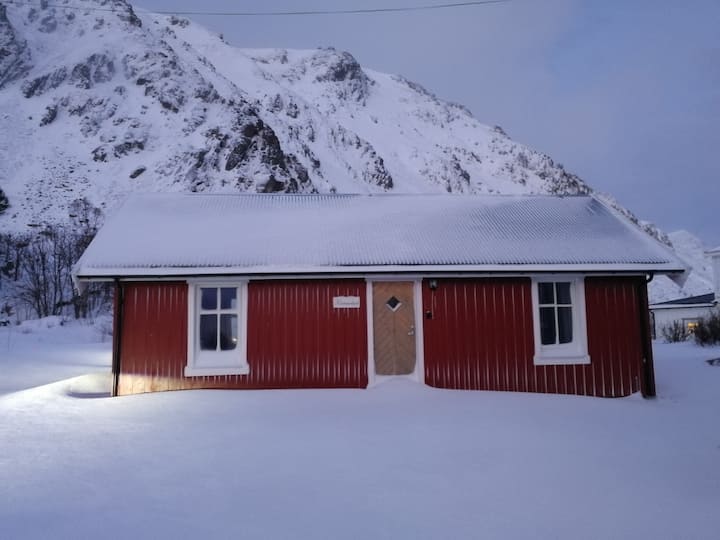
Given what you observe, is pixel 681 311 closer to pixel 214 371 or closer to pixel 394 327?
pixel 394 327

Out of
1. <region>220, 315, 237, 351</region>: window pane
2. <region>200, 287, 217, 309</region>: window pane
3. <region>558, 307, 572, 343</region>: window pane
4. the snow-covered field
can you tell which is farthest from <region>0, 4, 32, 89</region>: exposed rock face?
<region>558, 307, 572, 343</region>: window pane

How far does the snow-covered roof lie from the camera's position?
8.62 metres

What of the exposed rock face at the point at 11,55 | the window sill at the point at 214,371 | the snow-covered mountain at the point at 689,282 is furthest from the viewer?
the snow-covered mountain at the point at 689,282

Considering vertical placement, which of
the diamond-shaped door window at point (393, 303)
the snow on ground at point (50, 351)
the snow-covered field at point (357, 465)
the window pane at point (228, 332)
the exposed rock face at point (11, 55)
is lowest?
the snow-covered field at point (357, 465)

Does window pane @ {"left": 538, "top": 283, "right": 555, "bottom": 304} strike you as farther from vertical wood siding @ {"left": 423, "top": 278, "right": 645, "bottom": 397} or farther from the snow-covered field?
the snow-covered field

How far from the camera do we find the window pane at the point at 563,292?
9.26 meters

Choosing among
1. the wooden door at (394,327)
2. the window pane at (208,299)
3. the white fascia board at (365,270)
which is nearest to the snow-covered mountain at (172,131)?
the white fascia board at (365,270)

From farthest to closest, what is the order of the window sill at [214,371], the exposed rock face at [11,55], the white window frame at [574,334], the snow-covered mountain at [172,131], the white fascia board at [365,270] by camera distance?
the exposed rock face at [11,55], the snow-covered mountain at [172,131], the white window frame at [574,334], the window sill at [214,371], the white fascia board at [365,270]

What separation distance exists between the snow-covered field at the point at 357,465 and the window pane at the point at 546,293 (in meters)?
1.92

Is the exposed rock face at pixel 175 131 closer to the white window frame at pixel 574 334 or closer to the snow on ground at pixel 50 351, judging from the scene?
the snow on ground at pixel 50 351

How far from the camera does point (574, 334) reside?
9.11 metres

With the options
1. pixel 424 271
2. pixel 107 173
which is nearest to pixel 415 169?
pixel 107 173

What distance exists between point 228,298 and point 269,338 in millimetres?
1150

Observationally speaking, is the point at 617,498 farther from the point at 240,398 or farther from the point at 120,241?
the point at 120,241
